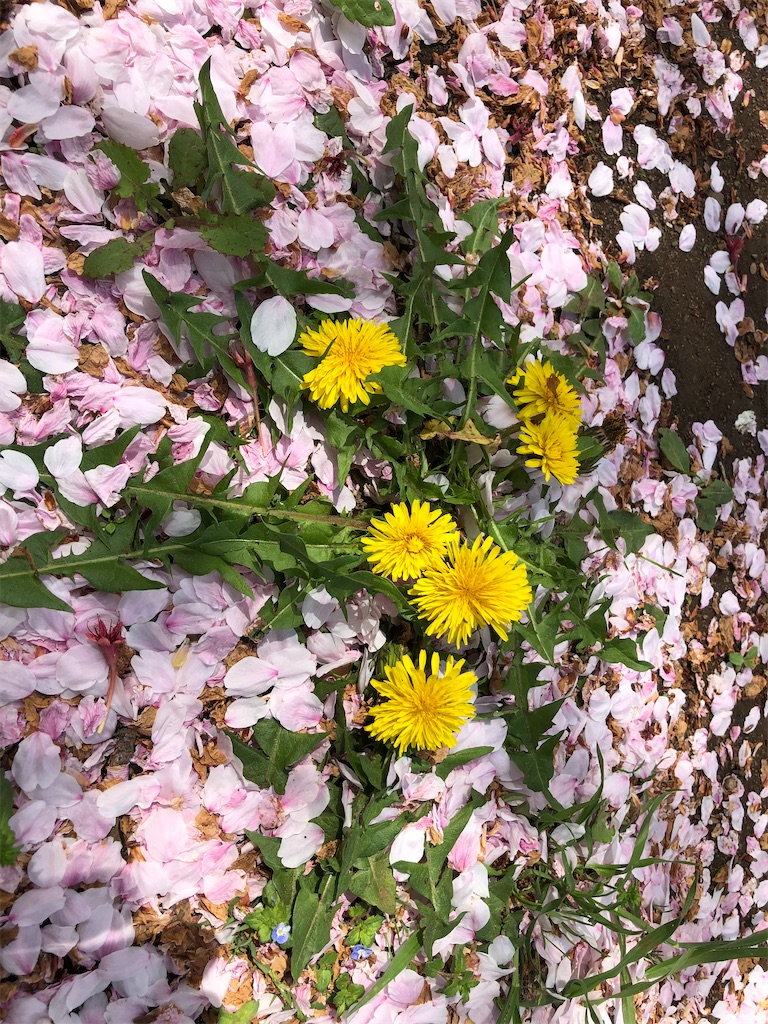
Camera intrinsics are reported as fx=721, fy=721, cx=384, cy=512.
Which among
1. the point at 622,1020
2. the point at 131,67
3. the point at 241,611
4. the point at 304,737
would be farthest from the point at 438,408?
the point at 622,1020

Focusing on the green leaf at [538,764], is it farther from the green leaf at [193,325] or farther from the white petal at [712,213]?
the white petal at [712,213]

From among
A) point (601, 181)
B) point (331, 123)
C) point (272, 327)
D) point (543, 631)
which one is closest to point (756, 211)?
point (601, 181)

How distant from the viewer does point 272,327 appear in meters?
1.34

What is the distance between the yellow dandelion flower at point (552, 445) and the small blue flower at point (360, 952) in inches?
38.9

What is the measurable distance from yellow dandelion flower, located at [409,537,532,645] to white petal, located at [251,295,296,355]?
1.64 ft

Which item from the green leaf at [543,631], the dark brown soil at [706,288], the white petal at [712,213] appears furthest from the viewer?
the white petal at [712,213]

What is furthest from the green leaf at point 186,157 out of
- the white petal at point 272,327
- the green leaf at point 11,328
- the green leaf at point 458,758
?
the green leaf at point 458,758

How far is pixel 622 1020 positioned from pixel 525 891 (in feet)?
1.32

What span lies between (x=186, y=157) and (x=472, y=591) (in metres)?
0.91

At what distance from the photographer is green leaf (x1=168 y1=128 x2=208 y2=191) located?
1.25m

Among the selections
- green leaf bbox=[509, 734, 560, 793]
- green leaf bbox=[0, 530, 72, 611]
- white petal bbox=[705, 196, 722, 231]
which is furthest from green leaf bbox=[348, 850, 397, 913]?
white petal bbox=[705, 196, 722, 231]

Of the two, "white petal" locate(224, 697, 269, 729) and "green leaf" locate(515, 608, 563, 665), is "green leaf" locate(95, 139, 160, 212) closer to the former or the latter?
"white petal" locate(224, 697, 269, 729)

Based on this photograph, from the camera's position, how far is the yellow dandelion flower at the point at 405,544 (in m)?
1.28

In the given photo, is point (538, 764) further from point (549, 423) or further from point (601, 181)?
point (601, 181)
